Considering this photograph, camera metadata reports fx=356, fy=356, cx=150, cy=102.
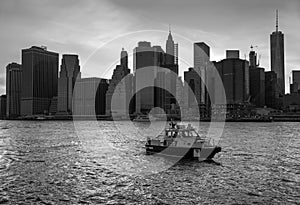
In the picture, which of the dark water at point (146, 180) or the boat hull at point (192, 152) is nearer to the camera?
the dark water at point (146, 180)

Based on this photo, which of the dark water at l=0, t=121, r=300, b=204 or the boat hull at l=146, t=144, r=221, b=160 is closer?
the dark water at l=0, t=121, r=300, b=204

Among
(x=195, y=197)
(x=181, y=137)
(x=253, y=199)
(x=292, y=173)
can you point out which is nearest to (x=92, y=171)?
(x=181, y=137)

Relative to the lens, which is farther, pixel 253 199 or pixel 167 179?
pixel 167 179

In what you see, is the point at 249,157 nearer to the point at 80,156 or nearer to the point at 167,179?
the point at 167,179

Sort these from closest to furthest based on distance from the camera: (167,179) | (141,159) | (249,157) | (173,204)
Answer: (173,204) → (167,179) → (141,159) → (249,157)

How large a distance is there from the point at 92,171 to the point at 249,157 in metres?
29.9

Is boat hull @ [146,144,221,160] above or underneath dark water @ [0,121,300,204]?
above

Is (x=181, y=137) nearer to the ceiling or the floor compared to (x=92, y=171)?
nearer to the ceiling

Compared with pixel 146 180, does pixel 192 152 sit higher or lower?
higher

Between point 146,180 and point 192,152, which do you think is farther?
point 192,152

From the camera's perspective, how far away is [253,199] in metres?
34.8

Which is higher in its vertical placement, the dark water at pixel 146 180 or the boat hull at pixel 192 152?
the boat hull at pixel 192 152

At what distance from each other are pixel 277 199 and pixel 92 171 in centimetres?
2515

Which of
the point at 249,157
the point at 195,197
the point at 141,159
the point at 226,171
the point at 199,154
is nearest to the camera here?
the point at 195,197
